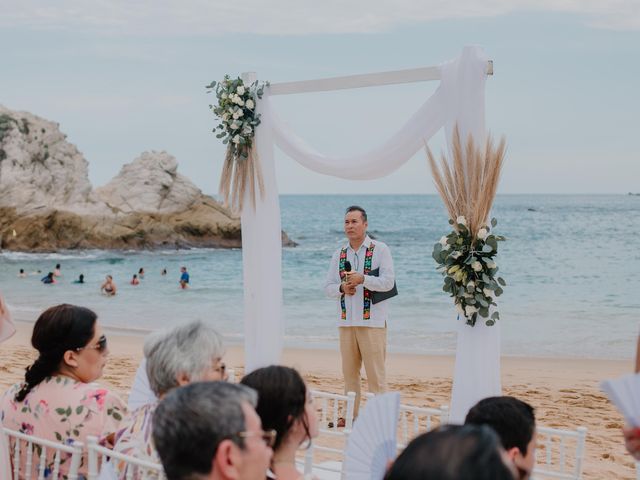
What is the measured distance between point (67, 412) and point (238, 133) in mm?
3472

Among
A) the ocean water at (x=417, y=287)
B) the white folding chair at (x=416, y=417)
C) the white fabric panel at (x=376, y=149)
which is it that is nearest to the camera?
the white folding chair at (x=416, y=417)

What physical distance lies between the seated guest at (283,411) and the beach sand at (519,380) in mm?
3860

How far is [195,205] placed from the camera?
32.5 metres

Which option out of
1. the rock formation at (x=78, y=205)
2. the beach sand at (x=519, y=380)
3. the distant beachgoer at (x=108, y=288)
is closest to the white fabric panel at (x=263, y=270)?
the beach sand at (x=519, y=380)

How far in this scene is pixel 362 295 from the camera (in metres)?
6.11

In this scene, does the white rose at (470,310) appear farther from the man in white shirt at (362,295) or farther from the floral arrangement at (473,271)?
the man in white shirt at (362,295)

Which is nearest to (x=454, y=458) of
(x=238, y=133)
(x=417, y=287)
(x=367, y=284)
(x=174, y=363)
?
(x=174, y=363)

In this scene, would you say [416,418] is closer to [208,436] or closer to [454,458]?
[208,436]

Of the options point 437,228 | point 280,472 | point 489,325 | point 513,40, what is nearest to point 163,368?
point 280,472

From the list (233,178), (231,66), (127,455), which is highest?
(231,66)

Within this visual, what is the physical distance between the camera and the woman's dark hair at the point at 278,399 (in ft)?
7.72

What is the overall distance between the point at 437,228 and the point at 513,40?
8.57 m

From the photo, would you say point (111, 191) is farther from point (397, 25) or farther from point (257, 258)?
point (257, 258)

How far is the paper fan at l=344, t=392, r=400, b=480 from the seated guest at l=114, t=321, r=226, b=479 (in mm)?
489
